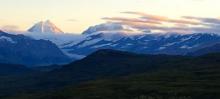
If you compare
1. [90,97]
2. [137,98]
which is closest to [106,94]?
[90,97]

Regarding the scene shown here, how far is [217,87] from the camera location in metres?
196

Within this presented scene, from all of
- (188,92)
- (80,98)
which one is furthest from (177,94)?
(80,98)

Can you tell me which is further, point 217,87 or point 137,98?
point 217,87

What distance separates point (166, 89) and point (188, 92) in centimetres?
1421

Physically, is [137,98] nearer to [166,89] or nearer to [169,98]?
[169,98]

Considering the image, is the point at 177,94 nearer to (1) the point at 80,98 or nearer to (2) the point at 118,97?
(2) the point at 118,97

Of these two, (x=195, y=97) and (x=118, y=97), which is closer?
(x=195, y=97)

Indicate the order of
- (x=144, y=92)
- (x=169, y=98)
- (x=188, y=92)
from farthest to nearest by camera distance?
(x=144, y=92) < (x=188, y=92) < (x=169, y=98)

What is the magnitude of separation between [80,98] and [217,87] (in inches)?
1735

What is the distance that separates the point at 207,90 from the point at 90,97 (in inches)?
1426

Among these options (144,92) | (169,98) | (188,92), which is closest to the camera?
(169,98)

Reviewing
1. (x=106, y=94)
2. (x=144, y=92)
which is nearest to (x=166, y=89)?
(x=144, y=92)

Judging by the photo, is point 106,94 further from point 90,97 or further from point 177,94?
point 177,94

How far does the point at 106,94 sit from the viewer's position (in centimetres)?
19812
